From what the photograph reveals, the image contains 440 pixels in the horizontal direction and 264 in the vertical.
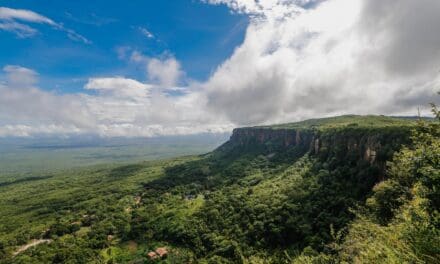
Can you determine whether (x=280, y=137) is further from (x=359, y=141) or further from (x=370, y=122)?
(x=359, y=141)

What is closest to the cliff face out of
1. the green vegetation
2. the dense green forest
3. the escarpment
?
the escarpment

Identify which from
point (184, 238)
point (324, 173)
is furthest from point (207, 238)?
point (324, 173)

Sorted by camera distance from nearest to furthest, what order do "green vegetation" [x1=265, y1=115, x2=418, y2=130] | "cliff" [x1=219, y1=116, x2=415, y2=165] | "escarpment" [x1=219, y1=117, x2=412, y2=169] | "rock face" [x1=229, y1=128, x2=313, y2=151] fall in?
1. "escarpment" [x1=219, y1=117, x2=412, y2=169]
2. "cliff" [x1=219, y1=116, x2=415, y2=165]
3. "green vegetation" [x1=265, y1=115, x2=418, y2=130]
4. "rock face" [x1=229, y1=128, x2=313, y2=151]

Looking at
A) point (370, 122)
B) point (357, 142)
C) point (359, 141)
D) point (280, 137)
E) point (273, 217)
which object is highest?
point (370, 122)

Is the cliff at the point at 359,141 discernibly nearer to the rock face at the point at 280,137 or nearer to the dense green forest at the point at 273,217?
the rock face at the point at 280,137

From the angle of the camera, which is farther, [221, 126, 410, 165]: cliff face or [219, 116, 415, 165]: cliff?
[219, 116, 415, 165]: cliff

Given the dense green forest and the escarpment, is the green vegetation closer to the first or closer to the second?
the escarpment

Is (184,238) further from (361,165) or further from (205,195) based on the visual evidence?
(361,165)

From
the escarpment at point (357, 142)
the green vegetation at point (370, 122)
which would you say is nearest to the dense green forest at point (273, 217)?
the escarpment at point (357, 142)

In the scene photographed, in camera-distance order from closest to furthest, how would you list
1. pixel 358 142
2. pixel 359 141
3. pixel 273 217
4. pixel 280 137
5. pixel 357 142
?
pixel 273 217 → pixel 359 141 → pixel 358 142 → pixel 357 142 → pixel 280 137

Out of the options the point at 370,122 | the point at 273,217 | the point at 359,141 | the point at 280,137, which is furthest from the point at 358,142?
the point at 280,137

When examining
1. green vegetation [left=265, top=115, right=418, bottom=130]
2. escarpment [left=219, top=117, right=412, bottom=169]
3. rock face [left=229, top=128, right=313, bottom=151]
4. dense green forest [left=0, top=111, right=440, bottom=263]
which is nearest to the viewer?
dense green forest [left=0, top=111, right=440, bottom=263]
